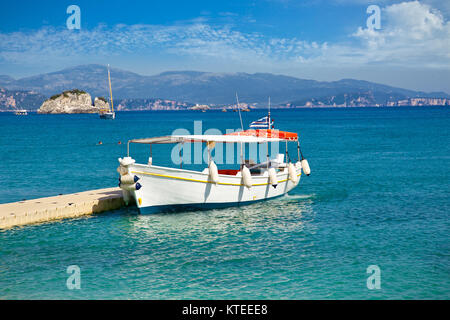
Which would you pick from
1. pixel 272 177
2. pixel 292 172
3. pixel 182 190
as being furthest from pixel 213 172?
pixel 292 172

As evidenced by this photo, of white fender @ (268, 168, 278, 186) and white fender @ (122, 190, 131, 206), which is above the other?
white fender @ (268, 168, 278, 186)

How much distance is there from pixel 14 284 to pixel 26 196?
17264 mm

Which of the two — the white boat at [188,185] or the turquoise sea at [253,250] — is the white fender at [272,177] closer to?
the white boat at [188,185]

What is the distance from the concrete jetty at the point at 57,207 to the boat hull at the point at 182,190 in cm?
216

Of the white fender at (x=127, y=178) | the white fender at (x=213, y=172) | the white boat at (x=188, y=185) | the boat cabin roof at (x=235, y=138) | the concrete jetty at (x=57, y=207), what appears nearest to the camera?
the concrete jetty at (x=57, y=207)

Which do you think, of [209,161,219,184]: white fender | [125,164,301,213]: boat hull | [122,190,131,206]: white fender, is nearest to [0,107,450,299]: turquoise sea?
[125,164,301,213]: boat hull

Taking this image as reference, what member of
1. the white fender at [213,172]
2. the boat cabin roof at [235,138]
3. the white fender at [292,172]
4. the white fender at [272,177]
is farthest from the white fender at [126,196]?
the white fender at [292,172]

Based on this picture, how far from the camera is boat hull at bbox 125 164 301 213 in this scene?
23.1 meters

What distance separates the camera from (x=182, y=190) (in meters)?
23.7

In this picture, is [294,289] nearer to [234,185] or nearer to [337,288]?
[337,288]

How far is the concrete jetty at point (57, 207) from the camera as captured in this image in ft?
73.7

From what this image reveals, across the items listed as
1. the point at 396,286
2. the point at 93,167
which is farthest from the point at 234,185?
the point at 93,167

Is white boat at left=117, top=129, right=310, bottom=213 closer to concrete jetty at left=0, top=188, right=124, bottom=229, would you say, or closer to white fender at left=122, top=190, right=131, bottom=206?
white fender at left=122, top=190, right=131, bottom=206

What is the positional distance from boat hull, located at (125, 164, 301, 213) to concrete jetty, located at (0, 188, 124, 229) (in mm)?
2164
